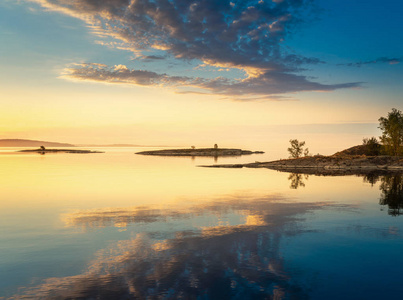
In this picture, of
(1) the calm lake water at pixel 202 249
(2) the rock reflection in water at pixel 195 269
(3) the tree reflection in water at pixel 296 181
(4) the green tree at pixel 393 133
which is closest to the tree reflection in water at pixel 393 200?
(1) the calm lake water at pixel 202 249

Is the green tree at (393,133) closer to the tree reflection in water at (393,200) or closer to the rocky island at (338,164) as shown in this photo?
the rocky island at (338,164)

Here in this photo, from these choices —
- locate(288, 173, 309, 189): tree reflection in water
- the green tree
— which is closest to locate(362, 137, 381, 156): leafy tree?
the green tree

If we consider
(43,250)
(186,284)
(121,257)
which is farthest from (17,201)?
(186,284)

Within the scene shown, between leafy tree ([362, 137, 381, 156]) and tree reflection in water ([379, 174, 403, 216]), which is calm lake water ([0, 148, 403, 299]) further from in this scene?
leafy tree ([362, 137, 381, 156])

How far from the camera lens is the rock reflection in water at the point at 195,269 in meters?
9.34

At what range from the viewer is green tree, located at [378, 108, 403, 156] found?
3312 inches

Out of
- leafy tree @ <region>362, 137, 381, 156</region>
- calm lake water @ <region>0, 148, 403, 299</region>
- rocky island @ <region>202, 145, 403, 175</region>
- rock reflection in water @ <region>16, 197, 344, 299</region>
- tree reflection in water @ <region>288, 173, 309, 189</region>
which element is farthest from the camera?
leafy tree @ <region>362, 137, 381, 156</region>

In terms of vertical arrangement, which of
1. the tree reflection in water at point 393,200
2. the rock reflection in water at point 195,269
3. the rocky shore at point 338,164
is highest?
the rocky shore at point 338,164

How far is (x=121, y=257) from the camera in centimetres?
1227

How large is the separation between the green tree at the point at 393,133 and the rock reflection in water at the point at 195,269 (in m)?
80.4

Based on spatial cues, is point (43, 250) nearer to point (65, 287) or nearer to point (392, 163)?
point (65, 287)

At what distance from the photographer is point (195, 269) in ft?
36.0

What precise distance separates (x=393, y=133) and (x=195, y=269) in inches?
3575

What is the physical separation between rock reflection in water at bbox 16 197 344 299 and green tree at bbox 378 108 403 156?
8041cm
